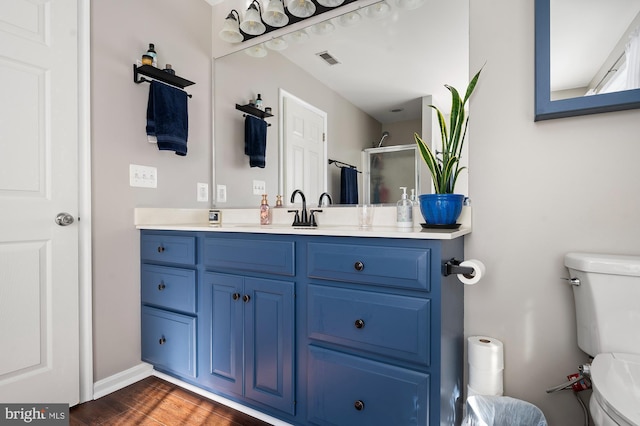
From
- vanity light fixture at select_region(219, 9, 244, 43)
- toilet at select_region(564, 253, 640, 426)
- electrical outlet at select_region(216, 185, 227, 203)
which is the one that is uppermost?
vanity light fixture at select_region(219, 9, 244, 43)

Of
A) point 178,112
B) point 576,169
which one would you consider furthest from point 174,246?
point 576,169

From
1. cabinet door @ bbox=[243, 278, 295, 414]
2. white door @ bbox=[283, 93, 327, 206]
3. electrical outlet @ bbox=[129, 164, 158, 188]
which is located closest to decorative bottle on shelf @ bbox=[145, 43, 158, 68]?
electrical outlet @ bbox=[129, 164, 158, 188]

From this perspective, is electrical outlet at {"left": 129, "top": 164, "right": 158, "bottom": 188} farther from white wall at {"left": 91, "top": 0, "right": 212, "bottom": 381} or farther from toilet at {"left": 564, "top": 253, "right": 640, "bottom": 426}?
toilet at {"left": 564, "top": 253, "right": 640, "bottom": 426}

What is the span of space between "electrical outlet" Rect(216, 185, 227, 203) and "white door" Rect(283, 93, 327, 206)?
55 centimetres

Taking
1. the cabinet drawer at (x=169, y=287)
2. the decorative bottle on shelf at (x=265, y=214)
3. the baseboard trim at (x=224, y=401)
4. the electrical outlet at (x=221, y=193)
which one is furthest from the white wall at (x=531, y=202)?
the electrical outlet at (x=221, y=193)

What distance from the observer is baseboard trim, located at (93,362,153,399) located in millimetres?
1713

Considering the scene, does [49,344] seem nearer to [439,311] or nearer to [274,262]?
[274,262]

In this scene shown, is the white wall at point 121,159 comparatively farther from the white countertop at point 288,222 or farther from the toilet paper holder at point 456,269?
the toilet paper holder at point 456,269

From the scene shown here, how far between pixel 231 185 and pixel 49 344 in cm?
130

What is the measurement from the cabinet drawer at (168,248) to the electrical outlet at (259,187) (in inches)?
24.5

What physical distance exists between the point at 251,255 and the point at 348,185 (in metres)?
0.66

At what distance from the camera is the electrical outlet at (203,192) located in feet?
7.50

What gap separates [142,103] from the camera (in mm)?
1937

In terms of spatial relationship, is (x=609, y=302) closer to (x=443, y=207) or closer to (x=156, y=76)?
(x=443, y=207)
